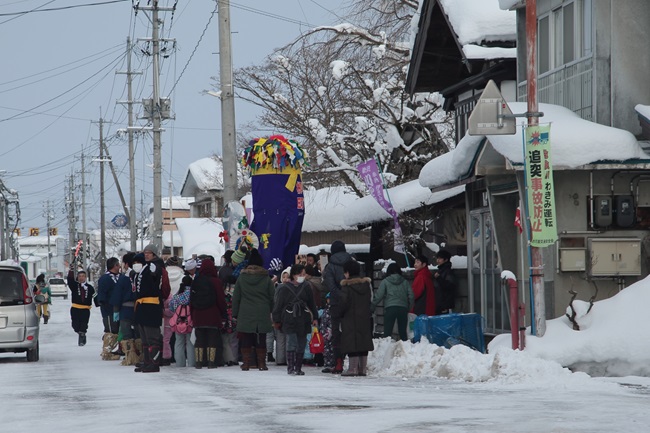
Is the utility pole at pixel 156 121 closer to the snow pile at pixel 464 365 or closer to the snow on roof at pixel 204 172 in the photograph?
the snow pile at pixel 464 365

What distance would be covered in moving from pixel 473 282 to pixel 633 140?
4983 millimetres

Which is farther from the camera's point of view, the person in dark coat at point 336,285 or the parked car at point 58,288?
the parked car at point 58,288

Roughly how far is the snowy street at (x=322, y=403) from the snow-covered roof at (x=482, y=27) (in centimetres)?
743

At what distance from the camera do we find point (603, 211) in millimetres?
16266

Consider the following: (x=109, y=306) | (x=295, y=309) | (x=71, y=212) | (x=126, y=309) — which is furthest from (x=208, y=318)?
(x=71, y=212)

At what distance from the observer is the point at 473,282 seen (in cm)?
1997

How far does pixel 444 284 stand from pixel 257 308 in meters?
3.52

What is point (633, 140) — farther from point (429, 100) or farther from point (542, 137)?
point (429, 100)

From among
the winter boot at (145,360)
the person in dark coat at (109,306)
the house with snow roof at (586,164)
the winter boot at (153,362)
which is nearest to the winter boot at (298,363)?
the winter boot at (153,362)

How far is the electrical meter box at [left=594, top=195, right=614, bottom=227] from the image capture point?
16.2 meters

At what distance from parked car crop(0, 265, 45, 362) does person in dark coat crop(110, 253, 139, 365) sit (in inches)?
94.0

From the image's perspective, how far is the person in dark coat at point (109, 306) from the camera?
70.1 ft

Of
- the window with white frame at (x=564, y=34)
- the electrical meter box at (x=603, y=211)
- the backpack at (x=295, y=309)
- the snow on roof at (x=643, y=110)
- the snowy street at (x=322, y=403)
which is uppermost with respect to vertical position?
the window with white frame at (x=564, y=34)

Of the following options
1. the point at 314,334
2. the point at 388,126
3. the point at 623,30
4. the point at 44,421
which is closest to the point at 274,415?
the point at 44,421
